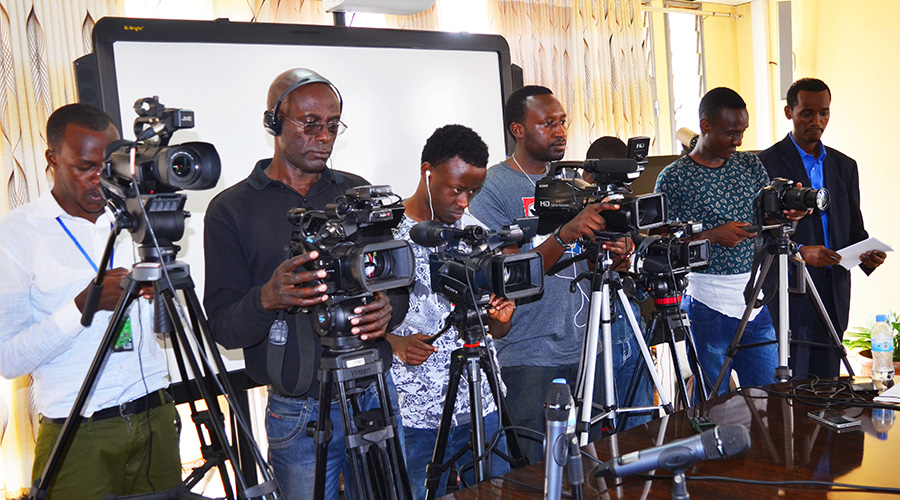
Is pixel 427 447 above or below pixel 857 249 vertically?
below

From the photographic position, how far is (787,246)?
8.55 ft

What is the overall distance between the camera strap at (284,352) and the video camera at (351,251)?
15 centimetres

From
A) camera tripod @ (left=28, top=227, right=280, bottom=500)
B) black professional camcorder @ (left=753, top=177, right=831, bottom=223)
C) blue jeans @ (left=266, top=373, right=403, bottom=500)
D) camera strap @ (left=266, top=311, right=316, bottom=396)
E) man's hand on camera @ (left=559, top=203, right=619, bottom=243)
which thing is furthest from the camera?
black professional camcorder @ (left=753, top=177, right=831, bottom=223)

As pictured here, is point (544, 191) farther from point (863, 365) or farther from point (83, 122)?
point (863, 365)

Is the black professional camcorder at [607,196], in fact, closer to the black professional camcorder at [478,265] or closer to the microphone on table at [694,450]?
the black professional camcorder at [478,265]

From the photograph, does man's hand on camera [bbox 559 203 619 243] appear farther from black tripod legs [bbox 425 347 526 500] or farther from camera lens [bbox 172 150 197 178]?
camera lens [bbox 172 150 197 178]

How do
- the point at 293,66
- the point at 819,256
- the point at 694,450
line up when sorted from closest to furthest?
the point at 694,450
the point at 819,256
the point at 293,66

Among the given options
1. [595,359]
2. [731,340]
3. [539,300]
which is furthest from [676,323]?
[731,340]

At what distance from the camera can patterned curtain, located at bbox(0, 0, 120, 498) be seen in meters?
3.05

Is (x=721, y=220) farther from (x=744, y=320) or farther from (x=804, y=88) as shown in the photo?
(x=804, y=88)

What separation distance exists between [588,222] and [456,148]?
0.49m

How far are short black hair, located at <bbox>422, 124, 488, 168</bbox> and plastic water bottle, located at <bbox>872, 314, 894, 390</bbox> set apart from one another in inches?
49.2

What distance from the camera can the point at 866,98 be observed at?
5.45 m

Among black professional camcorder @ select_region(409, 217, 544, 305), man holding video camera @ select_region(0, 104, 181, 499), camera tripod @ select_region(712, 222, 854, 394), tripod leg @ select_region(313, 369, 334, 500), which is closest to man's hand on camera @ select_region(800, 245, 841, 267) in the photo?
camera tripod @ select_region(712, 222, 854, 394)
